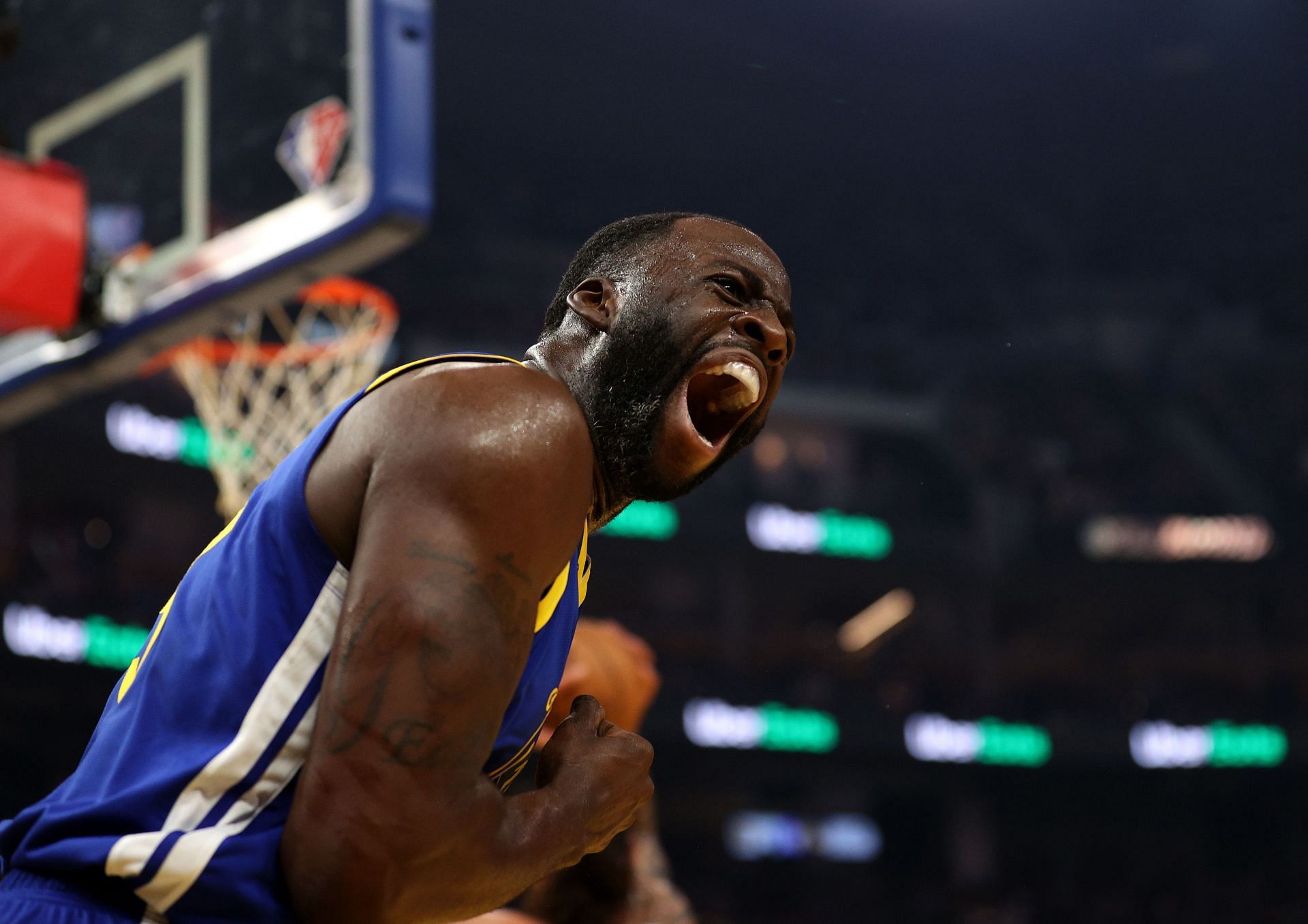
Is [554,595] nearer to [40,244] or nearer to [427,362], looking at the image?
[427,362]

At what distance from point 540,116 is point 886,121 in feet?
20.2

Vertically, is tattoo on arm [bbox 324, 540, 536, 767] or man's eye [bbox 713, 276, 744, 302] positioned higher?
man's eye [bbox 713, 276, 744, 302]

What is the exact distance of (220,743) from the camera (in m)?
1.47

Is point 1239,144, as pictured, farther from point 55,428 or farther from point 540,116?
point 55,428

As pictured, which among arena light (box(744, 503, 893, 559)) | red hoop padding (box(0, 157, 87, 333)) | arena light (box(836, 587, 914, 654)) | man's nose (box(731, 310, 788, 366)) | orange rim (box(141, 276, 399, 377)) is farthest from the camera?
arena light (box(836, 587, 914, 654))

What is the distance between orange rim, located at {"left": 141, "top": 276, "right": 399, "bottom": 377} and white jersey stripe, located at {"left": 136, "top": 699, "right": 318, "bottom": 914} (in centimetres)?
487

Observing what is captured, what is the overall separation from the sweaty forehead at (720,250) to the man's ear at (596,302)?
88 millimetres

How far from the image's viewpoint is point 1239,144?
25375 mm

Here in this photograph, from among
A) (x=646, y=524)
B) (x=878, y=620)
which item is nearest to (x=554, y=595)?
(x=646, y=524)

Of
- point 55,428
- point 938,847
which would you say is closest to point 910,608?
point 938,847

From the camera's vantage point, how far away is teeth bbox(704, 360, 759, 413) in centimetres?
171

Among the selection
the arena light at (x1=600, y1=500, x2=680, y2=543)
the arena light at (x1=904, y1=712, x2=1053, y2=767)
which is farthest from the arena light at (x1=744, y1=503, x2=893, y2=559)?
the arena light at (x1=904, y1=712, x2=1053, y2=767)

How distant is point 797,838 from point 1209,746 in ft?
20.6

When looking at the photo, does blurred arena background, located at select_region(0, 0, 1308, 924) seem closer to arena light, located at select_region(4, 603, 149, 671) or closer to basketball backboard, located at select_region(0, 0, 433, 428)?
arena light, located at select_region(4, 603, 149, 671)
